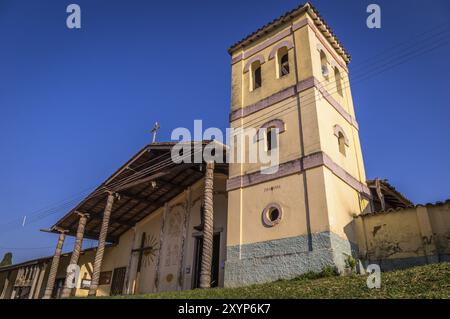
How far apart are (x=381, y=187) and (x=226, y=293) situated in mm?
8589

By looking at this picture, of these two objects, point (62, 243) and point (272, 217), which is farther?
point (62, 243)

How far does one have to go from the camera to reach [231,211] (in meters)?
13.5

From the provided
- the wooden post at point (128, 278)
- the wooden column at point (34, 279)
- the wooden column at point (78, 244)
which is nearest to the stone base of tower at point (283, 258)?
the wooden post at point (128, 278)

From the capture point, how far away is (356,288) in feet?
25.8

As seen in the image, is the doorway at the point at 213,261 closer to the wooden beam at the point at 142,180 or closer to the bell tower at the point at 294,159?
the bell tower at the point at 294,159

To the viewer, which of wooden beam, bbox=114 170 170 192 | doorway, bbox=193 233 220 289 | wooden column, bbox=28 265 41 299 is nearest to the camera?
doorway, bbox=193 233 220 289

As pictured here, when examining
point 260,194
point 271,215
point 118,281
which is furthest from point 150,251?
point 271,215

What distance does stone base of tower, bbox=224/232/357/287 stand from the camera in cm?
1048

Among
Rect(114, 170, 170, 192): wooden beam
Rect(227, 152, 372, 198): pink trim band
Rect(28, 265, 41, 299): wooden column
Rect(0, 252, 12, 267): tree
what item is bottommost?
Rect(28, 265, 41, 299): wooden column

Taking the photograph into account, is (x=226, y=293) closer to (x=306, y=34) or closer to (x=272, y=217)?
(x=272, y=217)

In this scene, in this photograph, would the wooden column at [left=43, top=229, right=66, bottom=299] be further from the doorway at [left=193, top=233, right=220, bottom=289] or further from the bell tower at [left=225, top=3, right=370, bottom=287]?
the bell tower at [left=225, top=3, right=370, bottom=287]

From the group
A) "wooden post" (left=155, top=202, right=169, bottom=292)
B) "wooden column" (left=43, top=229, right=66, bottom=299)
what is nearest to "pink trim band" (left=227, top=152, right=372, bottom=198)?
"wooden post" (left=155, top=202, right=169, bottom=292)

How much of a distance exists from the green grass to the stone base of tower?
565 mm

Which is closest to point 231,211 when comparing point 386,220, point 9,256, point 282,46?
point 386,220
